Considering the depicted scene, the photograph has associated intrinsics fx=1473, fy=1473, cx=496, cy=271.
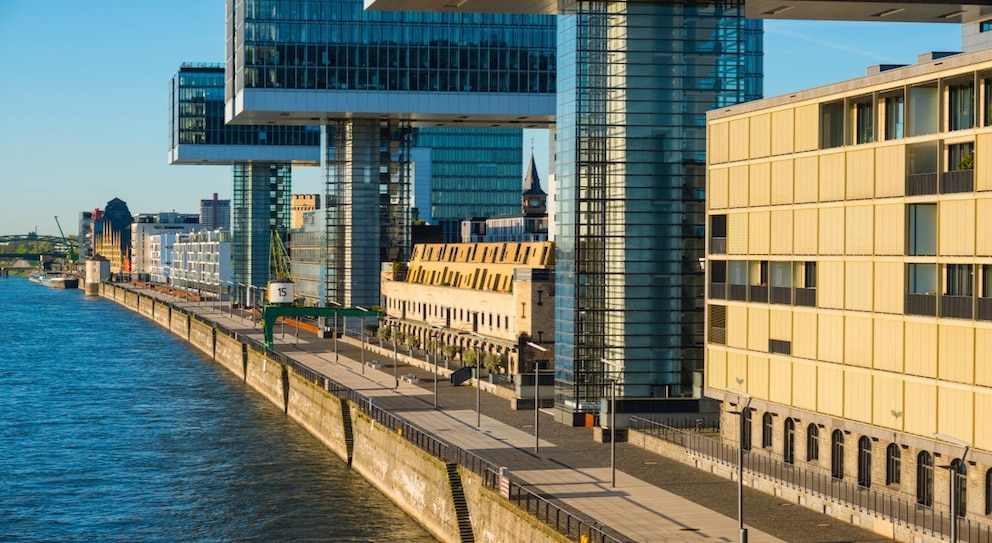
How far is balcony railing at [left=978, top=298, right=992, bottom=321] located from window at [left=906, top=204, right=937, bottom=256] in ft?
10.7

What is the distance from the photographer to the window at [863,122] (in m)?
57.9

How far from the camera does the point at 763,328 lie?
65062 mm

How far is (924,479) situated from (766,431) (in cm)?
1242

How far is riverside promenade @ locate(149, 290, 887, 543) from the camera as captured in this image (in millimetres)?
51531

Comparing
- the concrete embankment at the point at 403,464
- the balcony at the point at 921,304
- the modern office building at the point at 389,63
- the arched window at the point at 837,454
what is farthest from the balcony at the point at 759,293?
the modern office building at the point at 389,63

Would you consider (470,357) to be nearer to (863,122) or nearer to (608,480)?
(608,480)

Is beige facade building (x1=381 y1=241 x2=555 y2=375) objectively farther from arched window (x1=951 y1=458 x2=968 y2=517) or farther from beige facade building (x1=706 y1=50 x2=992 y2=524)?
arched window (x1=951 y1=458 x2=968 y2=517)

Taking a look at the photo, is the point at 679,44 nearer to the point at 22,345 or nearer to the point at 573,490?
the point at 573,490

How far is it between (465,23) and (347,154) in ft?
65.3

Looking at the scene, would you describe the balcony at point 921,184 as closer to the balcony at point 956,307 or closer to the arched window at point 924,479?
the balcony at point 956,307

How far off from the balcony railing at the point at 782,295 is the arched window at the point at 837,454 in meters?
Result: 6.45

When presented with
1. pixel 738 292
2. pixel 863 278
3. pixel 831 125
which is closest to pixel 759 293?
pixel 738 292

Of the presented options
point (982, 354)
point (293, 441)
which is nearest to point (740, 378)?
point (982, 354)

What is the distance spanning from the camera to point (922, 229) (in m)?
53.9
